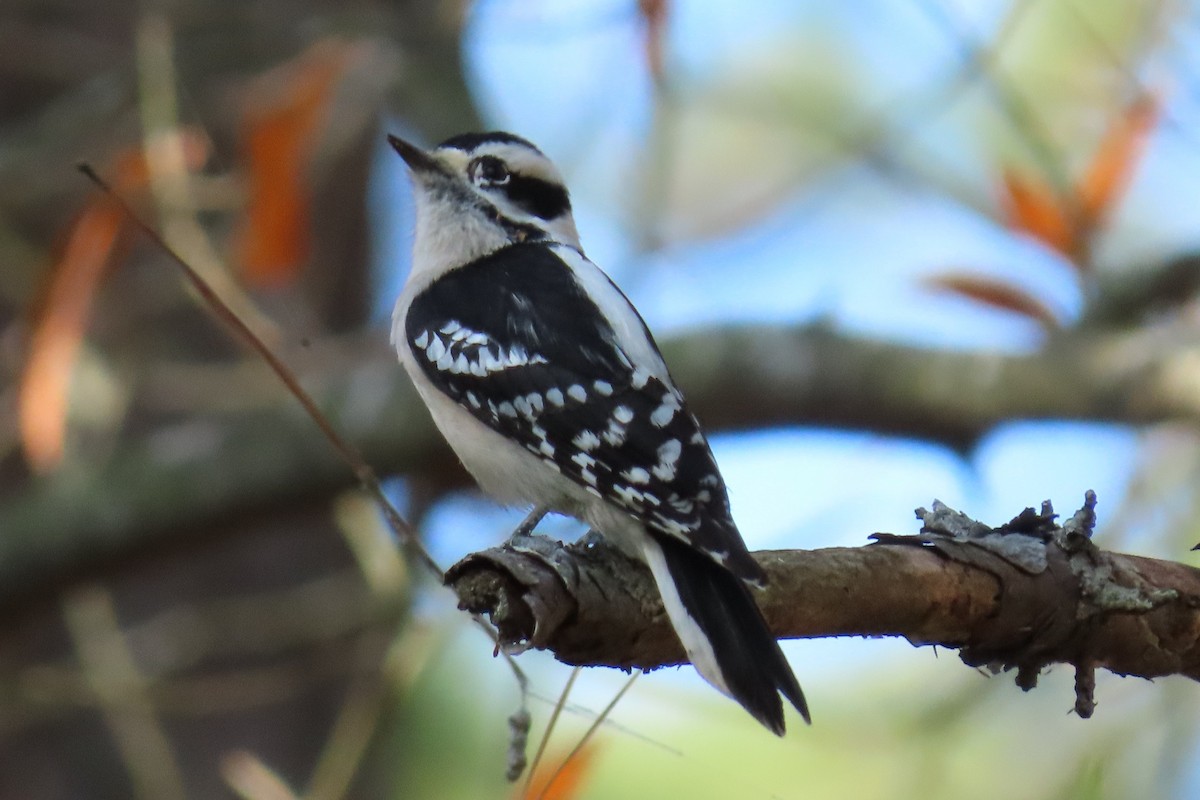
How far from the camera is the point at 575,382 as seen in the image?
10.9ft

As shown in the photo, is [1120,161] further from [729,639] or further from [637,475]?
[729,639]

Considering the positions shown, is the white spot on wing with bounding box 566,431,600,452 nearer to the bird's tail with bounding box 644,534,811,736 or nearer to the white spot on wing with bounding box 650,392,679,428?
the white spot on wing with bounding box 650,392,679,428

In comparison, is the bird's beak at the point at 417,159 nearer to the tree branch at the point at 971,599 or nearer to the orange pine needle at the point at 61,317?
the orange pine needle at the point at 61,317

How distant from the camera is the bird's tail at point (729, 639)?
2426mm

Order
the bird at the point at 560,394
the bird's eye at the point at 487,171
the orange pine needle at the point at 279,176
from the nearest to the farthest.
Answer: the bird at the point at 560,394
the bird's eye at the point at 487,171
the orange pine needle at the point at 279,176

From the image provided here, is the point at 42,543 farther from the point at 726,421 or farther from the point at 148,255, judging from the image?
the point at 726,421

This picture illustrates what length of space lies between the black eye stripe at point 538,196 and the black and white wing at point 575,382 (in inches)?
12.4

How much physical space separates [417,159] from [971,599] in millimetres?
2165

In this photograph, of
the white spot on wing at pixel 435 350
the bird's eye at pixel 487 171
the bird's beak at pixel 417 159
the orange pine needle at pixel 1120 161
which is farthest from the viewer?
the orange pine needle at pixel 1120 161

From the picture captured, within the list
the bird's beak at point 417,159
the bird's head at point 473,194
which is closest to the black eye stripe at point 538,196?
the bird's head at point 473,194

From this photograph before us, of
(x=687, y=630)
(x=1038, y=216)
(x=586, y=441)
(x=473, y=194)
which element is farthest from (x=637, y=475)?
(x=1038, y=216)

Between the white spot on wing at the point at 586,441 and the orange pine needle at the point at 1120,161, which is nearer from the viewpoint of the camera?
the white spot on wing at the point at 586,441

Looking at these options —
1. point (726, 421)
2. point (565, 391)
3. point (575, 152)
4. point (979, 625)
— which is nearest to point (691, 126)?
point (575, 152)

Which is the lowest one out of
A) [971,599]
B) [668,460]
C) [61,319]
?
[971,599]
